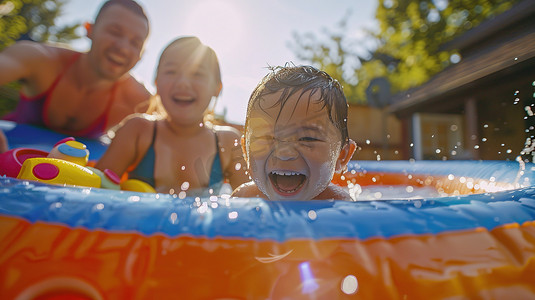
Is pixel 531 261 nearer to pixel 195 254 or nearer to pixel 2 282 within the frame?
pixel 195 254

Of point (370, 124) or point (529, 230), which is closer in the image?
point (529, 230)

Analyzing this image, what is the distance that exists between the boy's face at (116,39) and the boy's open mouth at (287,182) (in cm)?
240

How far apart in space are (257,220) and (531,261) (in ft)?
2.07

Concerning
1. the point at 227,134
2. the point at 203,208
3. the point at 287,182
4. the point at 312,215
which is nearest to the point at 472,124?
the point at 227,134

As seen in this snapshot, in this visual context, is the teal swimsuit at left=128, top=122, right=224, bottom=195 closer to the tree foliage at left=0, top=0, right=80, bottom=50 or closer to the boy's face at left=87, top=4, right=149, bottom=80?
the boy's face at left=87, top=4, right=149, bottom=80

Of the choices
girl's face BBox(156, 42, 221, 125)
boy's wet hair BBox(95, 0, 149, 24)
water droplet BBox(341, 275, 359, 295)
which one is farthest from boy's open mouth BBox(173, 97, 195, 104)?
water droplet BBox(341, 275, 359, 295)

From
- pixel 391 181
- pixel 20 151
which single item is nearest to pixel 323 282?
pixel 20 151

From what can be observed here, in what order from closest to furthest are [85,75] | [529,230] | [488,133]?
1. [529,230]
2. [85,75]
3. [488,133]

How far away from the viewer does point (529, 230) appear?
2.93 ft

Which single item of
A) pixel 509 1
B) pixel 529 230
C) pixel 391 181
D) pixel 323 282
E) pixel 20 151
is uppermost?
pixel 509 1

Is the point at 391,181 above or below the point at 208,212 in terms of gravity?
below

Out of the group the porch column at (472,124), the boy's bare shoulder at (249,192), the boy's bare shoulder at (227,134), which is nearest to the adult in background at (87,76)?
the boy's bare shoulder at (227,134)

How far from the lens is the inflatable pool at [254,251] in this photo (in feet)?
2.46

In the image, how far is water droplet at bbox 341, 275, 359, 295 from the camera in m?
0.76
